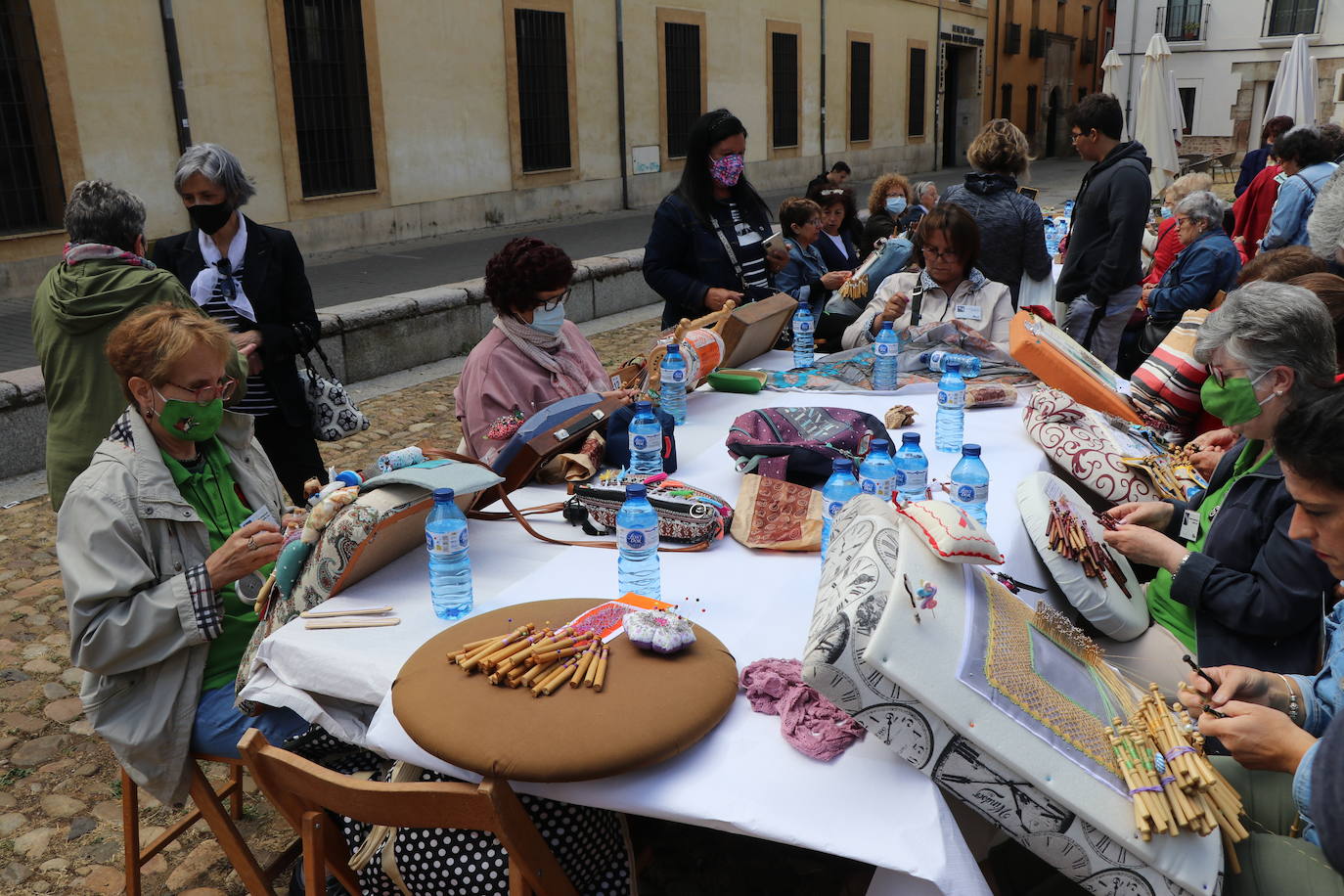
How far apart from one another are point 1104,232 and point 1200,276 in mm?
817

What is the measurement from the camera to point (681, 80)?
691 inches

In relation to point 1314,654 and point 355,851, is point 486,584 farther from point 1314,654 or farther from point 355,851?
point 1314,654

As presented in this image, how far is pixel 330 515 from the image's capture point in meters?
2.54

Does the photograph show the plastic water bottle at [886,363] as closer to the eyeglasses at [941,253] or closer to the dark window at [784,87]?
the eyeglasses at [941,253]

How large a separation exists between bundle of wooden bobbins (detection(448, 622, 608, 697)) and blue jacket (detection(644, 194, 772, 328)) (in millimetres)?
2976

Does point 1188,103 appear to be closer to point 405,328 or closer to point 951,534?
point 405,328

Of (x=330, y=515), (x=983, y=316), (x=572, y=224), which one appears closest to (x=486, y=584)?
(x=330, y=515)

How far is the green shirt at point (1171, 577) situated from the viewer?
2.66m

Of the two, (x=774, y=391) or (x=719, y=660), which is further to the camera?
(x=774, y=391)

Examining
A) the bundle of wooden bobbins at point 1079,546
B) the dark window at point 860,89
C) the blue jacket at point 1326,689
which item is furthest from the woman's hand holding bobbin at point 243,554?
the dark window at point 860,89

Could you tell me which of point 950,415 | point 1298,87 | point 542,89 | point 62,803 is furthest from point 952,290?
point 1298,87

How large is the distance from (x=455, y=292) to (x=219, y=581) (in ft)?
21.1

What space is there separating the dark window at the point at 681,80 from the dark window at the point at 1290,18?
24.4m

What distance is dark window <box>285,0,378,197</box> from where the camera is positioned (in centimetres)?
1169
